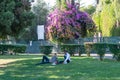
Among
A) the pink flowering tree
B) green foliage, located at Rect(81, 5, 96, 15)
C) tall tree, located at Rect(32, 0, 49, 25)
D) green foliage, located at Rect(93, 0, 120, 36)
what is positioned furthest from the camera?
green foliage, located at Rect(81, 5, 96, 15)

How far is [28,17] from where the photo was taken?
20.6 meters

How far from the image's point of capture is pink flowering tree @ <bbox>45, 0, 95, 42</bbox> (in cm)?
3145

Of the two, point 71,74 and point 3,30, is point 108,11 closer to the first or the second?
point 3,30

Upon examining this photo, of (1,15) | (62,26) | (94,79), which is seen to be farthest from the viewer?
(62,26)

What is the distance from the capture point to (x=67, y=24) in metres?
31.6

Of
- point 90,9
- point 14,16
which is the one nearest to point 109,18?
point 14,16

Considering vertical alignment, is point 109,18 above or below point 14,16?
above

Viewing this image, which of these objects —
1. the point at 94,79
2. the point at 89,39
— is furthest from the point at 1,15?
the point at 89,39

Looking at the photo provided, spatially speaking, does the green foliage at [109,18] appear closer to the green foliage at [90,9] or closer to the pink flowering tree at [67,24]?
the pink flowering tree at [67,24]

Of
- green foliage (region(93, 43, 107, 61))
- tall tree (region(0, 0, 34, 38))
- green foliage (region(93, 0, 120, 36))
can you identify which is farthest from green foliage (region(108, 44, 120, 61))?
green foliage (region(93, 0, 120, 36))

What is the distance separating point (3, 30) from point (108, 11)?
28554mm

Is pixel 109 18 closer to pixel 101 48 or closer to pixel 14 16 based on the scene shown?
pixel 101 48

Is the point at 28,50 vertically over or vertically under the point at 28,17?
under

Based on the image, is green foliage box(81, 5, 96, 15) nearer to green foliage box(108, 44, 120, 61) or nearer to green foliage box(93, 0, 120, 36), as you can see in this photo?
green foliage box(93, 0, 120, 36)
